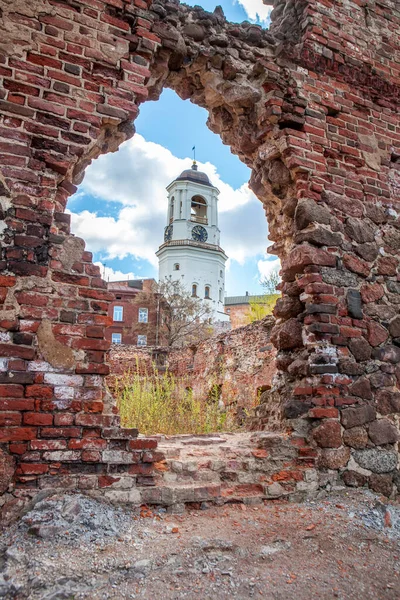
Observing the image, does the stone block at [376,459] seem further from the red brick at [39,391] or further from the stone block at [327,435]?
the red brick at [39,391]

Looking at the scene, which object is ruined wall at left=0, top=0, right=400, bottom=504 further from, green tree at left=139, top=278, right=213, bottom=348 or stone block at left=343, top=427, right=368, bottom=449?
green tree at left=139, top=278, right=213, bottom=348

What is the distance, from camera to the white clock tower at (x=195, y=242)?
1630 inches

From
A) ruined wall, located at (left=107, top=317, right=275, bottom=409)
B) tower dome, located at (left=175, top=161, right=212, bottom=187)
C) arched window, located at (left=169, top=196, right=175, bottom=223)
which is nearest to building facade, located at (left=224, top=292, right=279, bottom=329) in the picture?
ruined wall, located at (left=107, top=317, right=275, bottom=409)

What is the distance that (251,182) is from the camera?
14.3 feet

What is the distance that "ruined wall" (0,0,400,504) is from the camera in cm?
266

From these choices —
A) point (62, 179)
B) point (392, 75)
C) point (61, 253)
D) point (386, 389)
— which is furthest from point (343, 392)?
point (392, 75)

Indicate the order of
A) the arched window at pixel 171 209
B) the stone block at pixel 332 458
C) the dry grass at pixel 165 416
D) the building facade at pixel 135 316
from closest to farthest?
1. the stone block at pixel 332 458
2. the dry grass at pixel 165 416
3. the building facade at pixel 135 316
4. the arched window at pixel 171 209

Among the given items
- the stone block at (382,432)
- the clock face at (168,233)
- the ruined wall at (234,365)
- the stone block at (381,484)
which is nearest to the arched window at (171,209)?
the clock face at (168,233)

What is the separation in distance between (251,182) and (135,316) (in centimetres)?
2753

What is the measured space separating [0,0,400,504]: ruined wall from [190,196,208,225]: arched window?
39103mm

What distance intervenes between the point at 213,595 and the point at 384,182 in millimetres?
3720

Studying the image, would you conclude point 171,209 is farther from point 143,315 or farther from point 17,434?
A: point 17,434

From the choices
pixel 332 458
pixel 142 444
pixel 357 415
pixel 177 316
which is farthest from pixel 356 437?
pixel 177 316

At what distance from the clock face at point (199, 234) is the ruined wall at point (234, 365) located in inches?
1199
